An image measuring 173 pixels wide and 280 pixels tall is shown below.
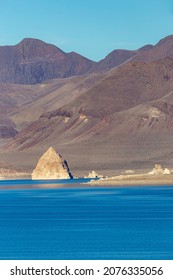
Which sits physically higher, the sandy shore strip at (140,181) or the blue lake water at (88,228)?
the blue lake water at (88,228)

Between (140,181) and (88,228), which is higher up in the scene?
(88,228)

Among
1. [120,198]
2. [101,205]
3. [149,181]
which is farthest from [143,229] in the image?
[149,181]

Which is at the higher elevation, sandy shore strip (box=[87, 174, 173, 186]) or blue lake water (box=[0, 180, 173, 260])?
blue lake water (box=[0, 180, 173, 260])

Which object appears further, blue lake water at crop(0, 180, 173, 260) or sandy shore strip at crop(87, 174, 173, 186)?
sandy shore strip at crop(87, 174, 173, 186)

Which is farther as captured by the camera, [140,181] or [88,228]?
[140,181]

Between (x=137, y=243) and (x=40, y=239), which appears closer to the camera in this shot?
(x=137, y=243)

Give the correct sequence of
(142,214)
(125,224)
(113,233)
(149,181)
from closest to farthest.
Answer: (113,233) → (125,224) → (142,214) → (149,181)

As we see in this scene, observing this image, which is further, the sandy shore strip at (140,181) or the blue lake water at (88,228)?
the sandy shore strip at (140,181)

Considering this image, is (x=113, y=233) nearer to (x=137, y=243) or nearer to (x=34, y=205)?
(x=137, y=243)
